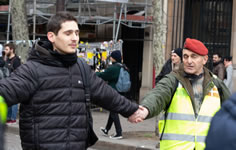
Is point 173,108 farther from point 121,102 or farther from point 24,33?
point 24,33

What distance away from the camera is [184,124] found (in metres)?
3.88

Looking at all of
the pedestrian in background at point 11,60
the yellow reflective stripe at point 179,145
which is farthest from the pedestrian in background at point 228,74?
the yellow reflective stripe at point 179,145

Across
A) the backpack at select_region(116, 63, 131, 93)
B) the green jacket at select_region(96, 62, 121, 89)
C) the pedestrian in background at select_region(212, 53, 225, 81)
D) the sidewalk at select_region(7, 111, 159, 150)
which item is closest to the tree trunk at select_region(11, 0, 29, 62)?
the sidewalk at select_region(7, 111, 159, 150)

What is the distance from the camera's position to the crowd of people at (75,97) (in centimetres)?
357

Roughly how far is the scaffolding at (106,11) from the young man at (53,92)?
433 inches

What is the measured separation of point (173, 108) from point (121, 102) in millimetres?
424

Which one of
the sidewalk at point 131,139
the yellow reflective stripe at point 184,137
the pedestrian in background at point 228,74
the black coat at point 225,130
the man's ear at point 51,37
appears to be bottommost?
the sidewalk at point 131,139

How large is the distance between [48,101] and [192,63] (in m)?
1.30

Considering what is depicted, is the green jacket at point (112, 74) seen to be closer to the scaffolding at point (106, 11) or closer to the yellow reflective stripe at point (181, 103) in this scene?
the scaffolding at point (106, 11)

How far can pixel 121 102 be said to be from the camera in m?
3.95

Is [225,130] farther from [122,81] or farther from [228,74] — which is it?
[228,74]

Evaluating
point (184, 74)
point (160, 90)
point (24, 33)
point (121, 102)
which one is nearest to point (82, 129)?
point (121, 102)

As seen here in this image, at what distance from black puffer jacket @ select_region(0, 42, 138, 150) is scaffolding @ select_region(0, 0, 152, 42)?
36.4 ft

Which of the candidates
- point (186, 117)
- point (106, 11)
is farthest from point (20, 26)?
point (186, 117)
